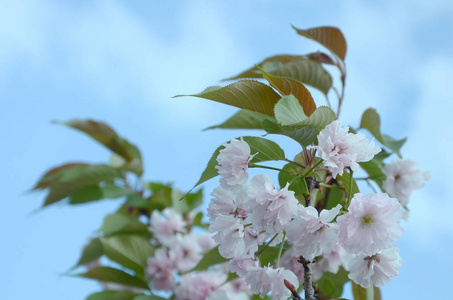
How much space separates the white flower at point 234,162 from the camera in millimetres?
847

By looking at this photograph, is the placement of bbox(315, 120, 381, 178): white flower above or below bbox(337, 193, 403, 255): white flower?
above

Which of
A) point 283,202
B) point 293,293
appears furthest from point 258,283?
point 283,202

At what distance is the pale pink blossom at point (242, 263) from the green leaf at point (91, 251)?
1.15 meters

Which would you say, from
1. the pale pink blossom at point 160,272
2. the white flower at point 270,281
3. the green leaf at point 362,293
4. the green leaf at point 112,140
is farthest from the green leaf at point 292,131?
the green leaf at point 112,140

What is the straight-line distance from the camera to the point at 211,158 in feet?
3.01

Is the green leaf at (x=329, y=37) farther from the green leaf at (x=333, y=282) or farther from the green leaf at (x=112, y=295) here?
the green leaf at (x=112, y=295)

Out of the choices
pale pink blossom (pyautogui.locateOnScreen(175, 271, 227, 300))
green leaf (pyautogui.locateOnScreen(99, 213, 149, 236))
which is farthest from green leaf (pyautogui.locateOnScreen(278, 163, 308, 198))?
green leaf (pyautogui.locateOnScreen(99, 213, 149, 236))

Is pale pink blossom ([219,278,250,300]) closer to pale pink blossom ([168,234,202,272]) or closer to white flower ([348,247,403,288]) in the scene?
pale pink blossom ([168,234,202,272])

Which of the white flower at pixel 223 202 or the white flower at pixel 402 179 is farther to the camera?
the white flower at pixel 402 179

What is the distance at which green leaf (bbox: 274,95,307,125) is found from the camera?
2.62 ft

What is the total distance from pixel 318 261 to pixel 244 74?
52cm

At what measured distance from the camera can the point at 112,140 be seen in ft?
7.17

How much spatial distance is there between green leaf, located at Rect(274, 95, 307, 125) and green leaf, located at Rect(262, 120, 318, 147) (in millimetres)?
22

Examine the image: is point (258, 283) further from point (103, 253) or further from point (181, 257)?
point (103, 253)
